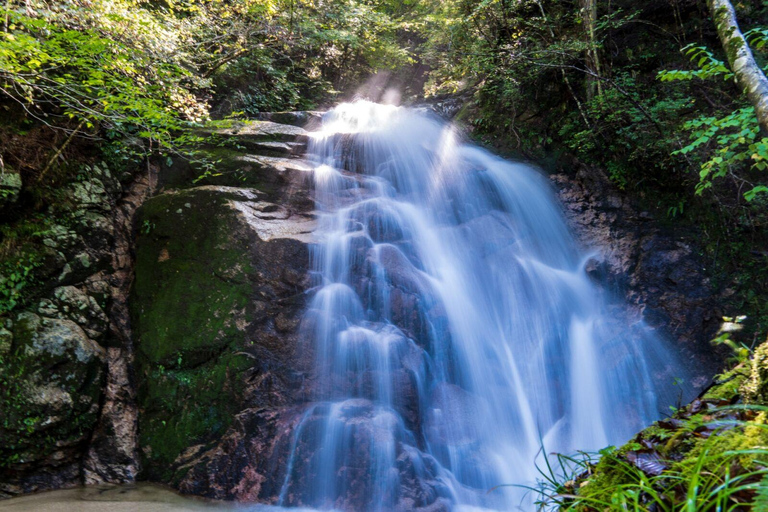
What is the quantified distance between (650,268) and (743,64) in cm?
367

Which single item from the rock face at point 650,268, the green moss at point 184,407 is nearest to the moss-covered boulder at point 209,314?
the green moss at point 184,407

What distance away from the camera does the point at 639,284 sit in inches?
265

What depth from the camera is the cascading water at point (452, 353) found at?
4.58 meters

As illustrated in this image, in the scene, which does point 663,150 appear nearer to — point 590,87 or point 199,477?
point 590,87

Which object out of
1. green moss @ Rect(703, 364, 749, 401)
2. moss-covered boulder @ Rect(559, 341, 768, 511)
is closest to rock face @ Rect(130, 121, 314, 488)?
moss-covered boulder @ Rect(559, 341, 768, 511)

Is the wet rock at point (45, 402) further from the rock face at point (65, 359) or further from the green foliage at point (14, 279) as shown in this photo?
the green foliage at point (14, 279)

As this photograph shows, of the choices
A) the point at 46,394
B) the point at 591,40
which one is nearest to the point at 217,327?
the point at 46,394

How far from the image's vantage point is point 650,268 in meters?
6.76

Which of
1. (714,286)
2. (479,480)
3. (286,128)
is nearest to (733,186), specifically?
(714,286)

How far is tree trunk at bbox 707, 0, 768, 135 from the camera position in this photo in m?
3.55

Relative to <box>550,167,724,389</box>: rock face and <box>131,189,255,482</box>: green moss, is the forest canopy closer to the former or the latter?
<box>550,167,724,389</box>: rock face

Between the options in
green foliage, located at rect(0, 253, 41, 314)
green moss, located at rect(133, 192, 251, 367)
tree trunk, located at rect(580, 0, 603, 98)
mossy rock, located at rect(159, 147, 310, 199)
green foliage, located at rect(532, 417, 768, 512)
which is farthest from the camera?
tree trunk, located at rect(580, 0, 603, 98)

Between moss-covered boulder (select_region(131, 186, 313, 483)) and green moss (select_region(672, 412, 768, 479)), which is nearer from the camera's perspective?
green moss (select_region(672, 412, 768, 479))

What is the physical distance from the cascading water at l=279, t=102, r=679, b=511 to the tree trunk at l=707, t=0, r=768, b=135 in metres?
3.59
